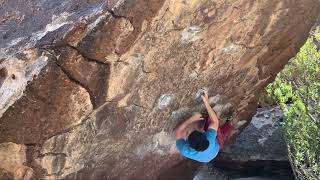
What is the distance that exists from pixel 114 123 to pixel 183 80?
0.68 metres

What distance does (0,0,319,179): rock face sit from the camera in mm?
3451

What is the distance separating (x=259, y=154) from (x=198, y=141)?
7.83ft

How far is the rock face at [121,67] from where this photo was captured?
3.45 metres

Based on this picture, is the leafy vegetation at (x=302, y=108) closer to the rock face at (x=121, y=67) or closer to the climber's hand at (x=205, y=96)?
the rock face at (x=121, y=67)

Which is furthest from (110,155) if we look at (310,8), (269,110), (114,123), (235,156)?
(269,110)

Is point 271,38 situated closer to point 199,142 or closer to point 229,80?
point 229,80

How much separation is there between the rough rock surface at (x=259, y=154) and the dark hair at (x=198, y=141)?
229 cm

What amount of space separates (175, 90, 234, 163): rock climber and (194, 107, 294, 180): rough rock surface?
6.97 feet

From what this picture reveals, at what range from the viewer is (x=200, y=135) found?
177 inches

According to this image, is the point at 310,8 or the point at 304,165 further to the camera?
the point at 304,165

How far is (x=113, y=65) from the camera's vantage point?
3.66 meters

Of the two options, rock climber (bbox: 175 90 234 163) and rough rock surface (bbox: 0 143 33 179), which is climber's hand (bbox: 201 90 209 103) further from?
rough rock surface (bbox: 0 143 33 179)

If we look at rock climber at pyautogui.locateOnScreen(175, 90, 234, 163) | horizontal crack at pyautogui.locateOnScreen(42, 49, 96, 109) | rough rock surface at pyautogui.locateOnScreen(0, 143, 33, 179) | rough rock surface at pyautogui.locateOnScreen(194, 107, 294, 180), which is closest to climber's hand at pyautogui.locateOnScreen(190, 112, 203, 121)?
rock climber at pyautogui.locateOnScreen(175, 90, 234, 163)

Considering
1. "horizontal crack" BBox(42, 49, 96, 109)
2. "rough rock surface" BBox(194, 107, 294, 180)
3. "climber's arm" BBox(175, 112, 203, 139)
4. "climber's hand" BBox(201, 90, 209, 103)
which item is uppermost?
"horizontal crack" BBox(42, 49, 96, 109)
